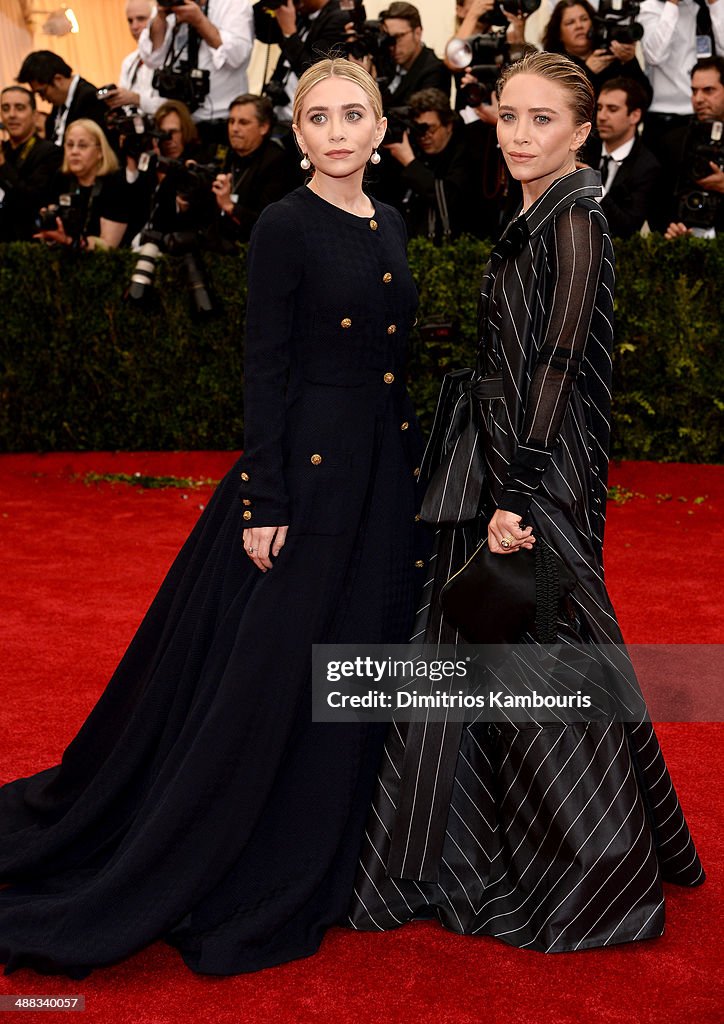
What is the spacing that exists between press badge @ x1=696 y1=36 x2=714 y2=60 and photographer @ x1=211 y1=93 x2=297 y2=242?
2363mm

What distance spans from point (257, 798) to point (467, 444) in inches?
32.1

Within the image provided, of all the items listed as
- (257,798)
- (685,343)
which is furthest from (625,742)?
(685,343)

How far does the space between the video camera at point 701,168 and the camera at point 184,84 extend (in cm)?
297

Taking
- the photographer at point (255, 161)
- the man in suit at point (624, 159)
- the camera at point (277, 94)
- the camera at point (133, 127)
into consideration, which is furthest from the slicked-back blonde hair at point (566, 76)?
the camera at point (277, 94)

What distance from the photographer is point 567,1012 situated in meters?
2.13

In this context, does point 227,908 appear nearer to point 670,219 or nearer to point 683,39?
point 670,219

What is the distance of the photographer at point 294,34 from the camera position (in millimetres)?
6801

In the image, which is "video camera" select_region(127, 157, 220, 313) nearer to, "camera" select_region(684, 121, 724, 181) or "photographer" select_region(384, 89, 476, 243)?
"photographer" select_region(384, 89, 476, 243)

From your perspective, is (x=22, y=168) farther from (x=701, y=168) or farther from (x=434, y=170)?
(x=701, y=168)

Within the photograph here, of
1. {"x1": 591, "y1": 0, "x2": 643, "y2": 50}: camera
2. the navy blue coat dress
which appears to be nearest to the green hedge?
{"x1": 591, "y1": 0, "x2": 643, "y2": 50}: camera

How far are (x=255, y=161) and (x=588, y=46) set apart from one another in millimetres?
1946

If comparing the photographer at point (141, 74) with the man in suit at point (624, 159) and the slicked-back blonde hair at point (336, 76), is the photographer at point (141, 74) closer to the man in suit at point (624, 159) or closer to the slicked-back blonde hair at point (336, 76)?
the man in suit at point (624, 159)

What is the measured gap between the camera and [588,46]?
22.2 feet

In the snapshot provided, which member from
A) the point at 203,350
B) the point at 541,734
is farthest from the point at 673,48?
the point at 541,734
